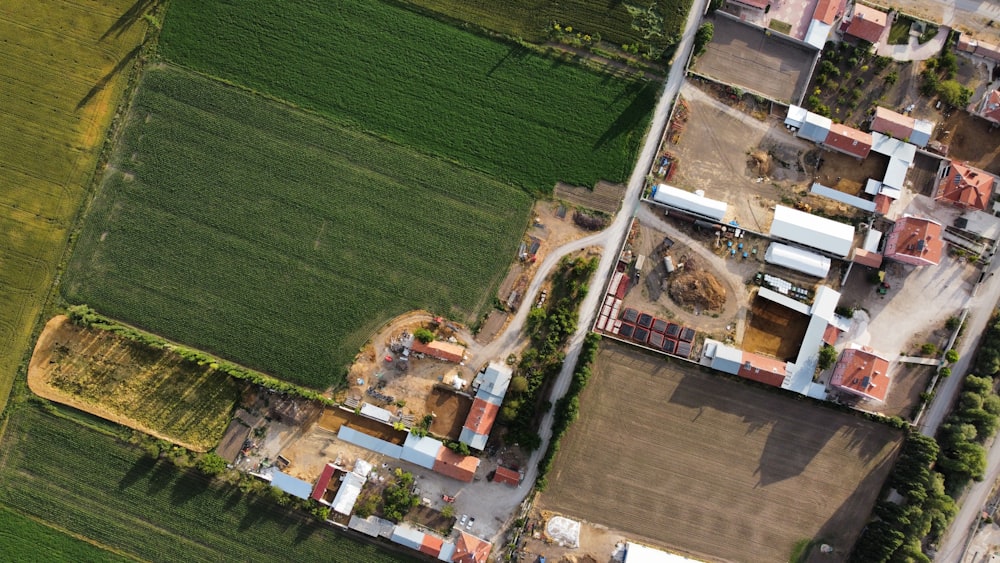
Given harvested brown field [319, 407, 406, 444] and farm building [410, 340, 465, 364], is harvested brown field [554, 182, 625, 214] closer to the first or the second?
farm building [410, 340, 465, 364]

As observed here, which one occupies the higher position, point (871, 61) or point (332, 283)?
point (871, 61)

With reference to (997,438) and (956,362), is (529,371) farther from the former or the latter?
(997,438)

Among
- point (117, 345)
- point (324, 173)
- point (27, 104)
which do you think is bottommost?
point (117, 345)

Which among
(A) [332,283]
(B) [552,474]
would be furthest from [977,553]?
(A) [332,283]

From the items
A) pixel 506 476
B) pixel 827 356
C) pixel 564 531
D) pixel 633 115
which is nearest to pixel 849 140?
pixel 633 115

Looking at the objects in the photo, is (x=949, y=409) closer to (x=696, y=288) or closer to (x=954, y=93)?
(x=696, y=288)

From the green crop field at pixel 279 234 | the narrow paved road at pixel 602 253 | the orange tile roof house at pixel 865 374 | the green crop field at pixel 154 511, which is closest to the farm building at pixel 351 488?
the green crop field at pixel 154 511
